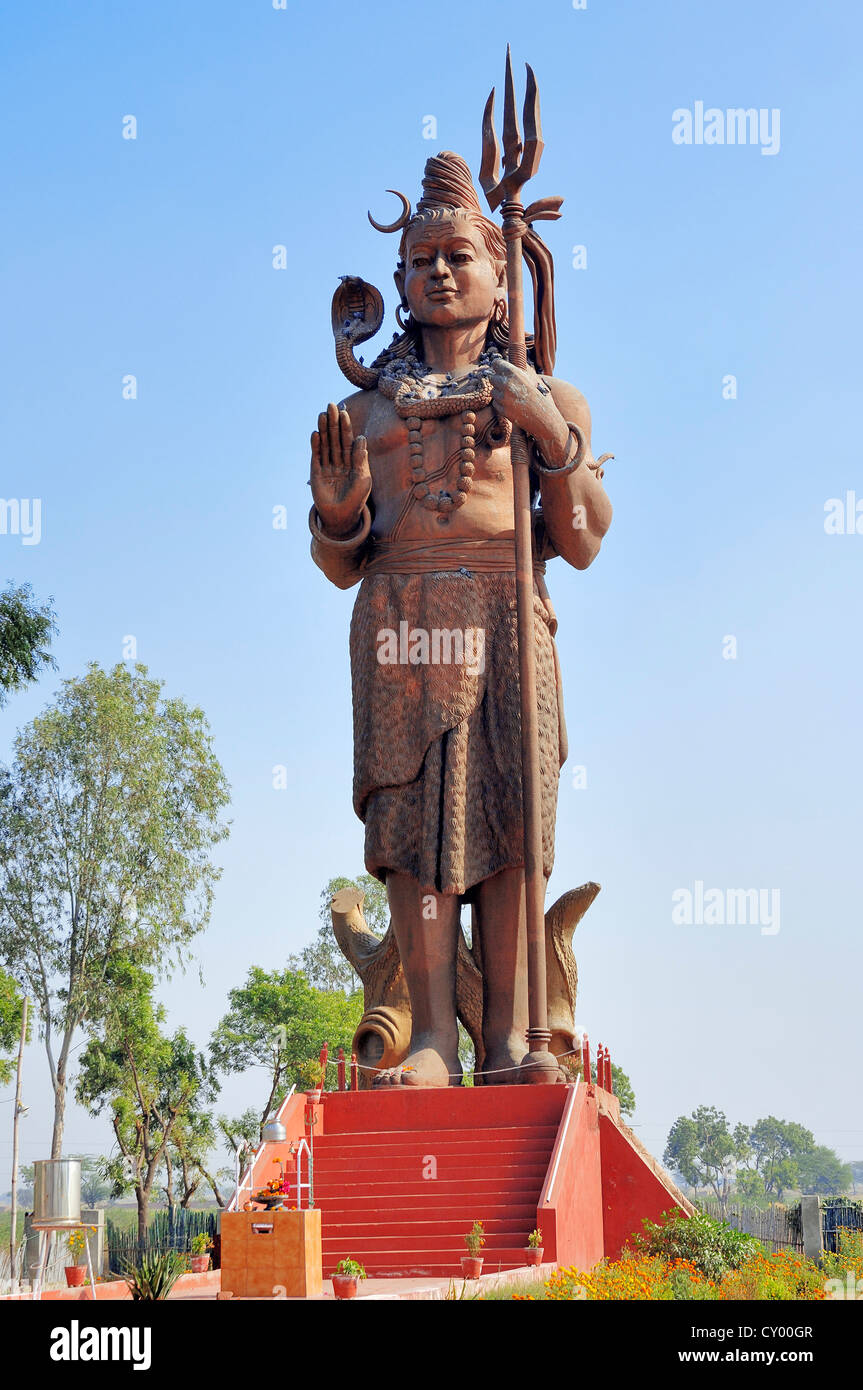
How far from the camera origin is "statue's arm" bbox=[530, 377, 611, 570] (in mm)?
10539

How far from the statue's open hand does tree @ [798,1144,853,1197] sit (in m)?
71.9

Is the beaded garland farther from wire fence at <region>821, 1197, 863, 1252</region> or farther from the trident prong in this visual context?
wire fence at <region>821, 1197, 863, 1252</region>

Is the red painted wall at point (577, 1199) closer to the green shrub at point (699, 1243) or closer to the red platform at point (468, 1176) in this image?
the red platform at point (468, 1176)

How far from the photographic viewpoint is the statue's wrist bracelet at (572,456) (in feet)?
34.1

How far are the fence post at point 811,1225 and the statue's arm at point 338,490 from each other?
7036mm

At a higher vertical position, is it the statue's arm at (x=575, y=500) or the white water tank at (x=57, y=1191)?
the statue's arm at (x=575, y=500)

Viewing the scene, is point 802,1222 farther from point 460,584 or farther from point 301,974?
point 301,974

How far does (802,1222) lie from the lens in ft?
44.6

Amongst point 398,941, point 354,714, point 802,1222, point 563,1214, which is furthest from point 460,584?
point 802,1222

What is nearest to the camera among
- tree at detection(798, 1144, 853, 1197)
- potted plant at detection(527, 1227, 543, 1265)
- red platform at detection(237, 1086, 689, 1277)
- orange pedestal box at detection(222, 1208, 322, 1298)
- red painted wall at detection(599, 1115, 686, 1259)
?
orange pedestal box at detection(222, 1208, 322, 1298)

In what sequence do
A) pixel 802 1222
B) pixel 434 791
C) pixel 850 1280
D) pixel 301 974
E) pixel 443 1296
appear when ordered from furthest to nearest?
1. pixel 301 974
2. pixel 802 1222
3. pixel 434 791
4. pixel 850 1280
5. pixel 443 1296

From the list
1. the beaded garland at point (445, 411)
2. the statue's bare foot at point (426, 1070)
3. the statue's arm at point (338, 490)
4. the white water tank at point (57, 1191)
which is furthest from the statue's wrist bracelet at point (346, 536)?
the white water tank at point (57, 1191)

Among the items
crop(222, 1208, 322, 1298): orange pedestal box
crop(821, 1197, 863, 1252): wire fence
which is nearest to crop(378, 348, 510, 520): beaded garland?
crop(222, 1208, 322, 1298): orange pedestal box

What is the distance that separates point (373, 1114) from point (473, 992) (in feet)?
5.49
